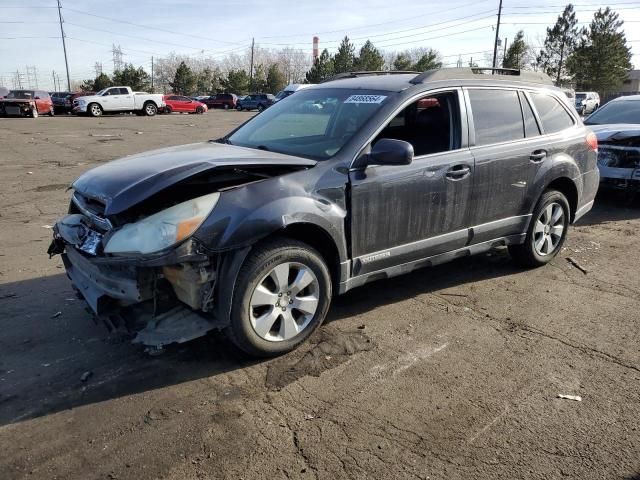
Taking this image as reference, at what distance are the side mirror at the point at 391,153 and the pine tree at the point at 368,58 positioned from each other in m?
65.3

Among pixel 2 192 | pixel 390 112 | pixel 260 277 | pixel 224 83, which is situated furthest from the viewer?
pixel 224 83

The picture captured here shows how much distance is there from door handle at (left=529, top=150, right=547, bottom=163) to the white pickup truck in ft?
108

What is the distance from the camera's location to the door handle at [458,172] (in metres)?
4.24

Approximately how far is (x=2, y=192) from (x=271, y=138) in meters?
6.71

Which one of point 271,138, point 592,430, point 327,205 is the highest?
point 271,138

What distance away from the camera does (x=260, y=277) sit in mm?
3307

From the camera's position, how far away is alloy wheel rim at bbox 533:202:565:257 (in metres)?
5.21

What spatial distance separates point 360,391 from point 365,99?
90.1 inches

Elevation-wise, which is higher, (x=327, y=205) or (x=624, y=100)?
(x=624, y=100)

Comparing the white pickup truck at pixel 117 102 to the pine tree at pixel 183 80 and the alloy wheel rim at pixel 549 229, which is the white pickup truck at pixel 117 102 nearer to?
the alloy wheel rim at pixel 549 229

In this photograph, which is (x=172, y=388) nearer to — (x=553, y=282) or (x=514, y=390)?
(x=514, y=390)

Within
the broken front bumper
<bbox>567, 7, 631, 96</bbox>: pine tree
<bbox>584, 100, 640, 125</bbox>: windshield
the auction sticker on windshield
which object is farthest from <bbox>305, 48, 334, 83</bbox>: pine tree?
the broken front bumper

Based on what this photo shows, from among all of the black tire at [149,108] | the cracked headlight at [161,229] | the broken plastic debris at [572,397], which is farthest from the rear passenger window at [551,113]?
the black tire at [149,108]

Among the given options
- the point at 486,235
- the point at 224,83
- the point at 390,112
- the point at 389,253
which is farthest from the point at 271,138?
the point at 224,83
